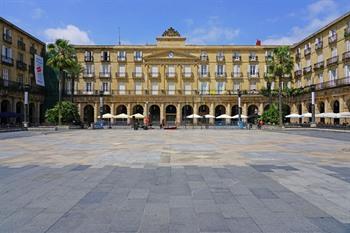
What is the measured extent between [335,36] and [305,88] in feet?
34.8

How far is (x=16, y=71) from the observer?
49469mm

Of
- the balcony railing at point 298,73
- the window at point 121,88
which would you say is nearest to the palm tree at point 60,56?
the window at point 121,88

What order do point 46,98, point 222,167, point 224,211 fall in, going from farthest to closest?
point 46,98
point 222,167
point 224,211

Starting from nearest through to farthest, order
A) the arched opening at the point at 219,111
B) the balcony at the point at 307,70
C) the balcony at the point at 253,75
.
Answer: the balcony at the point at 307,70 < the arched opening at the point at 219,111 < the balcony at the point at 253,75

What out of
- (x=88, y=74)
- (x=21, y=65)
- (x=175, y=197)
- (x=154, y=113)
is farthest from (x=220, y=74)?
(x=175, y=197)

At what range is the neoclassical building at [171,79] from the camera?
62.4 metres

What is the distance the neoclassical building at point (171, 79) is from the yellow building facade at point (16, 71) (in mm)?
9376

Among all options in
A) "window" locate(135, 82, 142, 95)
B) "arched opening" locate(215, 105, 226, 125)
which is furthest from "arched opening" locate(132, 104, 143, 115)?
"arched opening" locate(215, 105, 226, 125)

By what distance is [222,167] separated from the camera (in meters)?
10.5

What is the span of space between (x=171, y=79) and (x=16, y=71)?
27.4 m

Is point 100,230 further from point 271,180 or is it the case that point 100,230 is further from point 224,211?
point 271,180

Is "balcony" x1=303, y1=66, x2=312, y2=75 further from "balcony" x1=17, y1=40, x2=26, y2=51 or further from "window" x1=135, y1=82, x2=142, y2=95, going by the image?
"balcony" x1=17, y1=40, x2=26, y2=51

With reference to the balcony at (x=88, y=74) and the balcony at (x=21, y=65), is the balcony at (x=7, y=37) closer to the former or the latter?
the balcony at (x=21, y=65)

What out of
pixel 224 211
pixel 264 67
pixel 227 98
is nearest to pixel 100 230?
pixel 224 211
